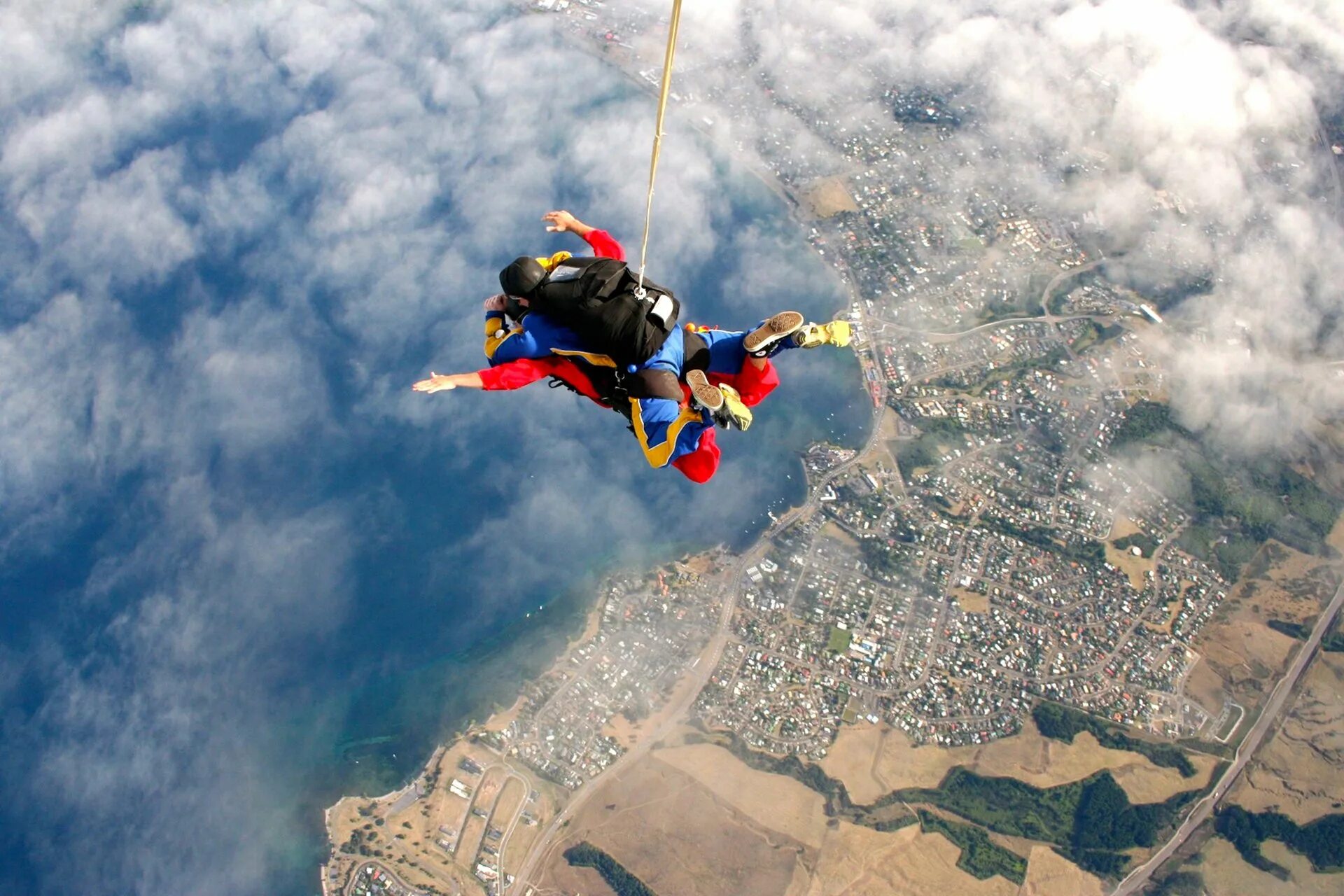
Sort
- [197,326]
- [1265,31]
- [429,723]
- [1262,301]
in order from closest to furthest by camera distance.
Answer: [429,723] < [197,326] < [1262,301] < [1265,31]

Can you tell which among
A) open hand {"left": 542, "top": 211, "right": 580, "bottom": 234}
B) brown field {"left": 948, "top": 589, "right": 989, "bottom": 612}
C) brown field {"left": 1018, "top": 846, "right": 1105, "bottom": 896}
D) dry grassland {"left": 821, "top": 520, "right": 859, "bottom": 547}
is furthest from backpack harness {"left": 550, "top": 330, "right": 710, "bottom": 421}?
brown field {"left": 1018, "top": 846, "right": 1105, "bottom": 896}

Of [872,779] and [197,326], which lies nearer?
[872,779]

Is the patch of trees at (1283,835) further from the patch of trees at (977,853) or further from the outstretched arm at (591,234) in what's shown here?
A: the outstretched arm at (591,234)

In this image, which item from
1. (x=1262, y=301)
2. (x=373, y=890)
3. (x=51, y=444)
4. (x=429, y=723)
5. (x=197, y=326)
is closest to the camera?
(x=373, y=890)

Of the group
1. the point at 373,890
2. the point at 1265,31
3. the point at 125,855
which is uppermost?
the point at 1265,31

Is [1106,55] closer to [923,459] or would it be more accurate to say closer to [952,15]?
[952,15]

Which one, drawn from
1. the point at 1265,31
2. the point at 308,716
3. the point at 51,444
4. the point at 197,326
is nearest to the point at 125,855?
the point at 308,716

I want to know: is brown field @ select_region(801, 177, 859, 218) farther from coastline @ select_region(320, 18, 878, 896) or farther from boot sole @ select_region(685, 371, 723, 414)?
boot sole @ select_region(685, 371, 723, 414)

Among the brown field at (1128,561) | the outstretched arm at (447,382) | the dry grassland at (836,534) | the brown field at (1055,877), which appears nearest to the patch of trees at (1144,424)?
the brown field at (1128,561)
